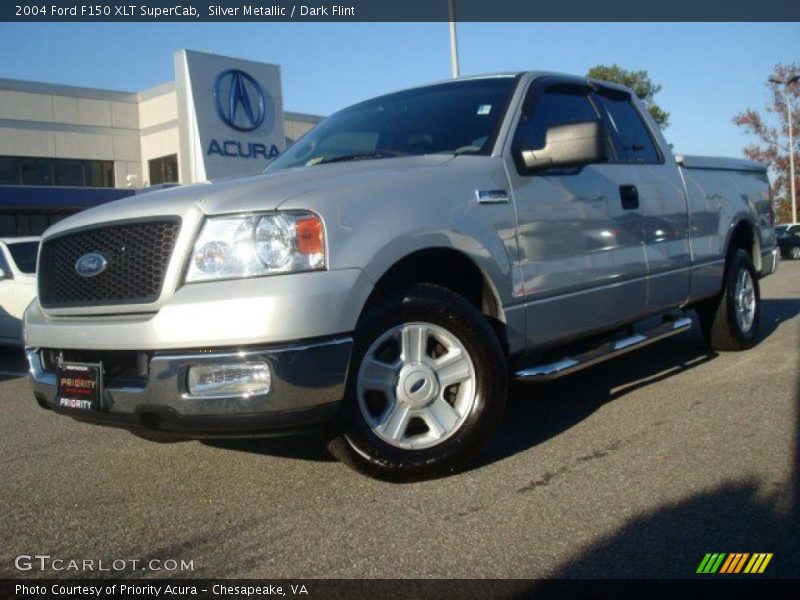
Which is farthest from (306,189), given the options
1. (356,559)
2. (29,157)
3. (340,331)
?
(29,157)

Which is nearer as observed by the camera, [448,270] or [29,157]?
[448,270]

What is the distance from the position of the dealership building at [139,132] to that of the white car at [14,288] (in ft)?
48.8

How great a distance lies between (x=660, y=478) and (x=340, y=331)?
5.01ft

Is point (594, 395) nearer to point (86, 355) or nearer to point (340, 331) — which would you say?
point (340, 331)

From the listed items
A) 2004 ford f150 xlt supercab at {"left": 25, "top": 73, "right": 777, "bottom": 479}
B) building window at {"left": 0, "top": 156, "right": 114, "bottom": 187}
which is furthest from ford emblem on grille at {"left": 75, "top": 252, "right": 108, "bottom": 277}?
building window at {"left": 0, "top": 156, "right": 114, "bottom": 187}

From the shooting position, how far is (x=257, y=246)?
3.33 metres

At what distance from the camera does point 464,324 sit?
380cm

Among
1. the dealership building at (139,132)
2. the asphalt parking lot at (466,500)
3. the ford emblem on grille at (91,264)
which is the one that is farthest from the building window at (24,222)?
the ford emblem on grille at (91,264)

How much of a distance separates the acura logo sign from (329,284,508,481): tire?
2280 cm

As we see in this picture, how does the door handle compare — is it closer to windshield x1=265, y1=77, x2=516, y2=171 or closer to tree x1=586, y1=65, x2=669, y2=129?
windshield x1=265, y1=77, x2=516, y2=171

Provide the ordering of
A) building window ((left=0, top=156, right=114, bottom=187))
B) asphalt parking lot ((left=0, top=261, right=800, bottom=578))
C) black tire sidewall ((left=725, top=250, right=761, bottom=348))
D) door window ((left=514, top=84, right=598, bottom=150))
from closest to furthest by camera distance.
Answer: asphalt parking lot ((left=0, top=261, right=800, bottom=578)) → door window ((left=514, top=84, right=598, bottom=150)) → black tire sidewall ((left=725, top=250, right=761, bottom=348)) → building window ((left=0, top=156, right=114, bottom=187))

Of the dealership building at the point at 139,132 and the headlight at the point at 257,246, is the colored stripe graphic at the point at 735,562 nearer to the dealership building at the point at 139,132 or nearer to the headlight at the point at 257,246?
the headlight at the point at 257,246

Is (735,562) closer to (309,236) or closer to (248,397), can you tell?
(248,397)

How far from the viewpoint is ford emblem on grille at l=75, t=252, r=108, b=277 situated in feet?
11.8
